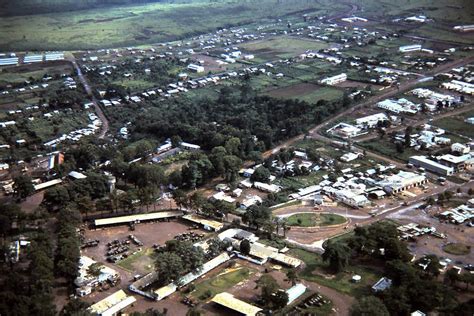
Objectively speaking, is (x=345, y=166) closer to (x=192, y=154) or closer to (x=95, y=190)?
(x=192, y=154)

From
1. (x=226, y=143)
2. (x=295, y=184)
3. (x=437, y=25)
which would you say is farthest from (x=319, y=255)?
(x=437, y=25)

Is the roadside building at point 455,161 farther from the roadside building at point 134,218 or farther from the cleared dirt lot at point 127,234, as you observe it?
the roadside building at point 134,218

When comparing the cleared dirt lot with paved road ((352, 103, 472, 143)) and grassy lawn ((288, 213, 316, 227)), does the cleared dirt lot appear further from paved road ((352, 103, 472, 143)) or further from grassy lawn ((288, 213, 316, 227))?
paved road ((352, 103, 472, 143))

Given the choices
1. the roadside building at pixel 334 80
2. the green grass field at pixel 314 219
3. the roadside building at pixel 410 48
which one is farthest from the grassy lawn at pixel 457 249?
the roadside building at pixel 410 48

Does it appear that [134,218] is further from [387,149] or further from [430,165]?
[430,165]

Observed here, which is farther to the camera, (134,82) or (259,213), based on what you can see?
(134,82)

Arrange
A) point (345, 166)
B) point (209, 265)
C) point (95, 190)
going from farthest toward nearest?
point (345, 166), point (95, 190), point (209, 265)
